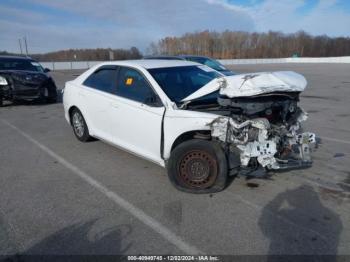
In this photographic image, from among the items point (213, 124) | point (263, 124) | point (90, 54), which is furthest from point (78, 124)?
point (90, 54)

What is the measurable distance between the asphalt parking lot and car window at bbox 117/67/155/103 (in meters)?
1.10

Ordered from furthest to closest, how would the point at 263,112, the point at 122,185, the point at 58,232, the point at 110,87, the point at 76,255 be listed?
the point at 110,87 → the point at 122,185 → the point at 263,112 → the point at 58,232 → the point at 76,255

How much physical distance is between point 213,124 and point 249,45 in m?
112

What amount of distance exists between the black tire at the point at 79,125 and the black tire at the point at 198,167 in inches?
102

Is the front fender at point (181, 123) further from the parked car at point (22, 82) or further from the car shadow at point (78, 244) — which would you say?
the parked car at point (22, 82)

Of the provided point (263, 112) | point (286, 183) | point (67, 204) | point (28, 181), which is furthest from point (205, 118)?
point (28, 181)

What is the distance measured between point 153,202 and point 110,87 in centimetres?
226

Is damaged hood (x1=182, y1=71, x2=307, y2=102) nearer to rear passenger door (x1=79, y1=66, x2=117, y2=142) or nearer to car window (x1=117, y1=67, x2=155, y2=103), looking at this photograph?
car window (x1=117, y1=67, x2=155, y2=103)

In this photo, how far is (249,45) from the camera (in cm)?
10925

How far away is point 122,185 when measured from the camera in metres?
4.32

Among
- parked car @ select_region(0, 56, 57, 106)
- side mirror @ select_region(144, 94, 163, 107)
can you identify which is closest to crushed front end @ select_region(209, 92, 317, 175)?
side mirror @ select_region(144, 94, 163, 107)

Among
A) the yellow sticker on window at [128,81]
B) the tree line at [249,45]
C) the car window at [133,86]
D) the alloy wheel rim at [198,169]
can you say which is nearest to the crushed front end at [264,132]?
the alloy wheel rim at [198,169]

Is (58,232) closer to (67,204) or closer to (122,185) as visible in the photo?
(67,204)

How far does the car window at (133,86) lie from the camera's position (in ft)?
14.9
